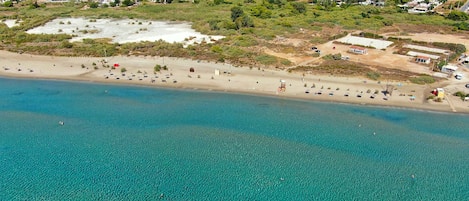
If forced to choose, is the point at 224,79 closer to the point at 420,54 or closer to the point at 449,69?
the point at 449,69

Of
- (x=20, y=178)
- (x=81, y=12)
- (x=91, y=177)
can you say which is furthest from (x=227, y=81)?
(x=81, y=12)

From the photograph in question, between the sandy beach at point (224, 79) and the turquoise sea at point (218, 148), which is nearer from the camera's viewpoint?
the turquoise sea at point (218, 148)

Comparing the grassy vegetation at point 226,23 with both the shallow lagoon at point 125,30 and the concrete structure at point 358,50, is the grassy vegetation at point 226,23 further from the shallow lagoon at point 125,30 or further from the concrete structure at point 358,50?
the concrete structure at point 358,50

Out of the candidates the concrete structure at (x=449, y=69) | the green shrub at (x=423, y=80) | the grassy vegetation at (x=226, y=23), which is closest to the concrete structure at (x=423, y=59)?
the concrete structure at (x=449, y=69)

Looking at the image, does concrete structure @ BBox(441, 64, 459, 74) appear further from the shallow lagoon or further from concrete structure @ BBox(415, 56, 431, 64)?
the shallow lagoon

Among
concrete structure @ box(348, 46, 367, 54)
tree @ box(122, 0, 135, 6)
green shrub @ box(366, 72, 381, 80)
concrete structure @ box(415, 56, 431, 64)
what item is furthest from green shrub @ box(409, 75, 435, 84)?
tree @ box(122, 0, 135, 6)

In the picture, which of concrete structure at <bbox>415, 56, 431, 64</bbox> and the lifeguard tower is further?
concrete structure at <bbox>415, 56, 431, 64</bbox>
